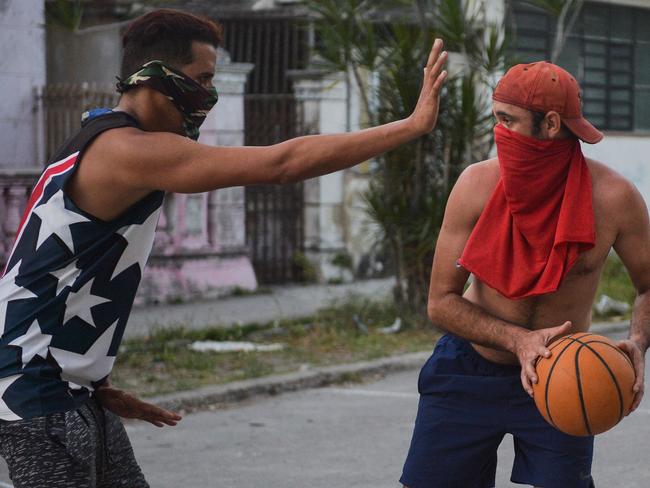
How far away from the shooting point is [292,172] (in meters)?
3.03

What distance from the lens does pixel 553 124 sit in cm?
366

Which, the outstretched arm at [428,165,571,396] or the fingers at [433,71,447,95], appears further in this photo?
the outstretched arm at [428,165,571,396]

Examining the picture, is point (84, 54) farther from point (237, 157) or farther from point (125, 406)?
point (237, 157)

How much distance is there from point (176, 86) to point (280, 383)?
5.61 metres

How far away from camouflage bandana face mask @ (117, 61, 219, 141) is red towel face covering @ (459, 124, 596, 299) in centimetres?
102

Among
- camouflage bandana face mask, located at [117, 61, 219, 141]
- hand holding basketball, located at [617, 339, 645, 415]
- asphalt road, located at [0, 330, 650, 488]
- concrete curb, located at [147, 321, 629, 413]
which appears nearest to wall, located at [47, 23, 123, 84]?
concrete curb, located at [147, 321, 629, 413]

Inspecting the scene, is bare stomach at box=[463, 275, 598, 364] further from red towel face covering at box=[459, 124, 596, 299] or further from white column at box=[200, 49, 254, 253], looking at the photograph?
white column at box=[200, 49, 254, 253]

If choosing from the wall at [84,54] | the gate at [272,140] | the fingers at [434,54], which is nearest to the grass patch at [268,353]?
the gate at [272,140]

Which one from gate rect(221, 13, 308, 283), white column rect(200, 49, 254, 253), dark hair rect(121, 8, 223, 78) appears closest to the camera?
dark hair rect(121, 8, 223, 78)

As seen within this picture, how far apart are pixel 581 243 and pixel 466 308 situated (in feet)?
1.36

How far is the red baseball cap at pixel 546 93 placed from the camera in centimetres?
364

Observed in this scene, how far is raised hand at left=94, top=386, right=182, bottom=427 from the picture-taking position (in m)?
3.42

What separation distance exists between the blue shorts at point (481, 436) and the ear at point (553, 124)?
778mm

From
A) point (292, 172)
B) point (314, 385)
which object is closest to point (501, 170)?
point (292, 172)
